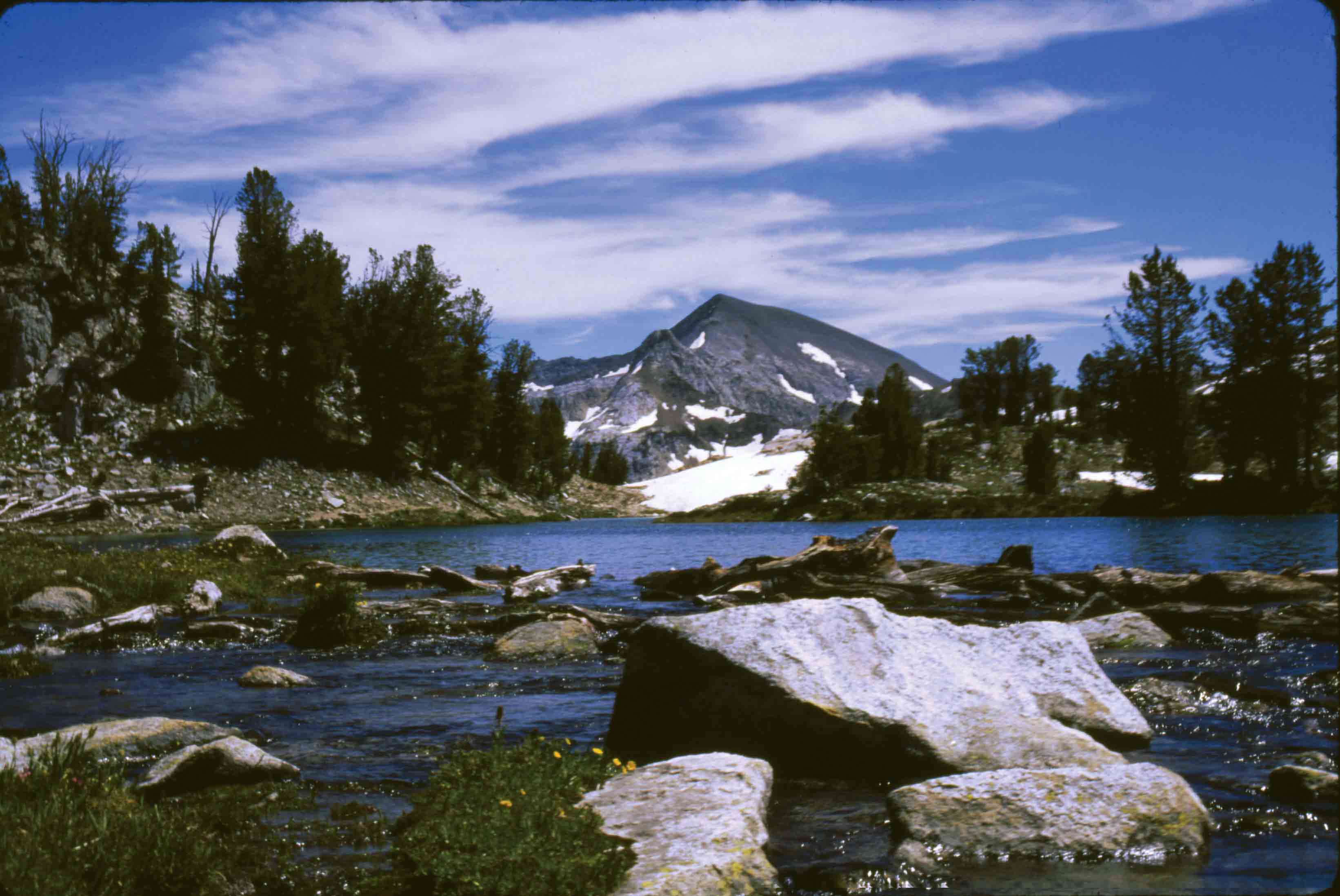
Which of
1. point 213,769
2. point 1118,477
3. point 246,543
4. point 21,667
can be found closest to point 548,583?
point 246,543

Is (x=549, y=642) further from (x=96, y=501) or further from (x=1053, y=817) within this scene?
(x=96, y=501)

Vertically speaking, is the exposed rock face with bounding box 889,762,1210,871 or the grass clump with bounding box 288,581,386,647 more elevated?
the exposed rock face with bounding box 889,762,1210,871

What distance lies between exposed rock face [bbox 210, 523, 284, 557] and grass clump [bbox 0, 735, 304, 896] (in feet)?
90.5

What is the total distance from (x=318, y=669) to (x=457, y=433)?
258 ft

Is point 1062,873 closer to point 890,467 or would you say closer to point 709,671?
point 709,671

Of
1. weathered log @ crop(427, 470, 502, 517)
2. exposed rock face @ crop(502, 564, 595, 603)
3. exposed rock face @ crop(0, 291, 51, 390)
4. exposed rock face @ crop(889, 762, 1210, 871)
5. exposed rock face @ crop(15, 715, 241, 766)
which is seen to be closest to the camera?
exposed rock face @ crop(889, 762, 1210, 871)

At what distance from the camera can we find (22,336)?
69.8 m

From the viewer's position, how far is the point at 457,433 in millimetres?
91562

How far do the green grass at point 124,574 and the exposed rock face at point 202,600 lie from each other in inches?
10.8

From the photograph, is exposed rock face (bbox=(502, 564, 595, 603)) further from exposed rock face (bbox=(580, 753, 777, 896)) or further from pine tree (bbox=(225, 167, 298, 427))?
pine tree (bbox=(225, 167, 298, 427))

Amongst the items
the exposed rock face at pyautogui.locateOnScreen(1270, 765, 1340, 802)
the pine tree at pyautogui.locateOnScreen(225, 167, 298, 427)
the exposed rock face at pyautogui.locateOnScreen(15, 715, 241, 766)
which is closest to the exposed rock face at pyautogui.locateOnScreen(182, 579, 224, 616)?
the exposed rock face at pyautogui.locateOnScreen(15, 715, 241, 766)

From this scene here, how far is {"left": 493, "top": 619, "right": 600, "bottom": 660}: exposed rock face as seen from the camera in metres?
15.5

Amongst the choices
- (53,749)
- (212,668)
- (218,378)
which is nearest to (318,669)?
(212,668)

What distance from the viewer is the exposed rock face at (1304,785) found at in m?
7.20
